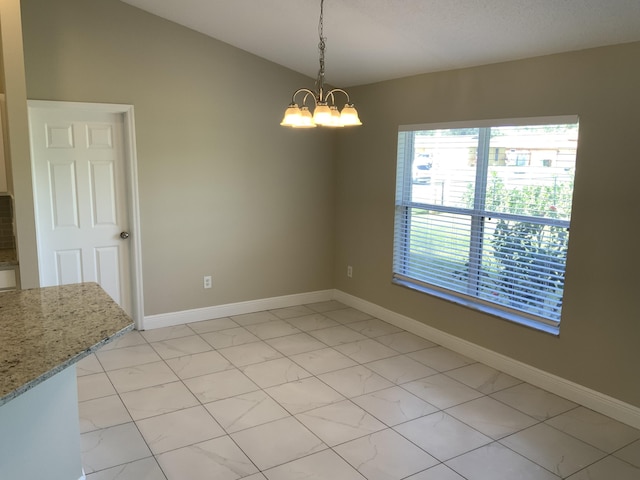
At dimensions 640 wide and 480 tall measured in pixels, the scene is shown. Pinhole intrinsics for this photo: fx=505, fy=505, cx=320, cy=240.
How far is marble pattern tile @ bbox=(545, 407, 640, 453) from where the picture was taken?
294 centimetres

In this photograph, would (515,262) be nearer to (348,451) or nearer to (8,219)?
(348,451)

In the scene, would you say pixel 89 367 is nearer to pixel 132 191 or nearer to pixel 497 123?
pixel 132 191

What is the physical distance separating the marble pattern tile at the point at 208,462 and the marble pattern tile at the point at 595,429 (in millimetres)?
1909

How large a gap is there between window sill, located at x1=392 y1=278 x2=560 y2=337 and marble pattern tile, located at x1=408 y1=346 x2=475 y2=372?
424 millimetres

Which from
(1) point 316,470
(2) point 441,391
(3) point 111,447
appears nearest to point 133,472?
(3) point 111,447

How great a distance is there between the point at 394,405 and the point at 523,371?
1083 mm

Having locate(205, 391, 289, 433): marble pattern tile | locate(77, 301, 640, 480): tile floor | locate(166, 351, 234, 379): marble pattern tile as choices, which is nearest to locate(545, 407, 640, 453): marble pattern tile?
locate(77, 301, 640, 480): tile floor

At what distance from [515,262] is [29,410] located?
10.4 feet

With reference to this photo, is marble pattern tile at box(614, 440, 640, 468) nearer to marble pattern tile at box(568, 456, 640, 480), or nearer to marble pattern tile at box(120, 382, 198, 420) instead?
marble pattern tile at box(568, 456, 640, 480)

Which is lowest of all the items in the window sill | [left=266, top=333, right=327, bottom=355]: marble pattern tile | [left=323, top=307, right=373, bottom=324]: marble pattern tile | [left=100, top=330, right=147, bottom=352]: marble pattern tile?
[left=266, top=333, right=327, bottom=355]: marble pattern tile

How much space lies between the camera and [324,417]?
3.19 m

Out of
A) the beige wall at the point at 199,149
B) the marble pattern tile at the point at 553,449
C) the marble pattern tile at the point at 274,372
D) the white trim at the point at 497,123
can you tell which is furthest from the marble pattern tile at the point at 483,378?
the beige wall at the point at 199,149

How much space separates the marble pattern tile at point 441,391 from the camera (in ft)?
11.2

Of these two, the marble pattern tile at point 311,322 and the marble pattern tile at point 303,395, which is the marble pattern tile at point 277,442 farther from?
the marble pattern tile at point 311,322
